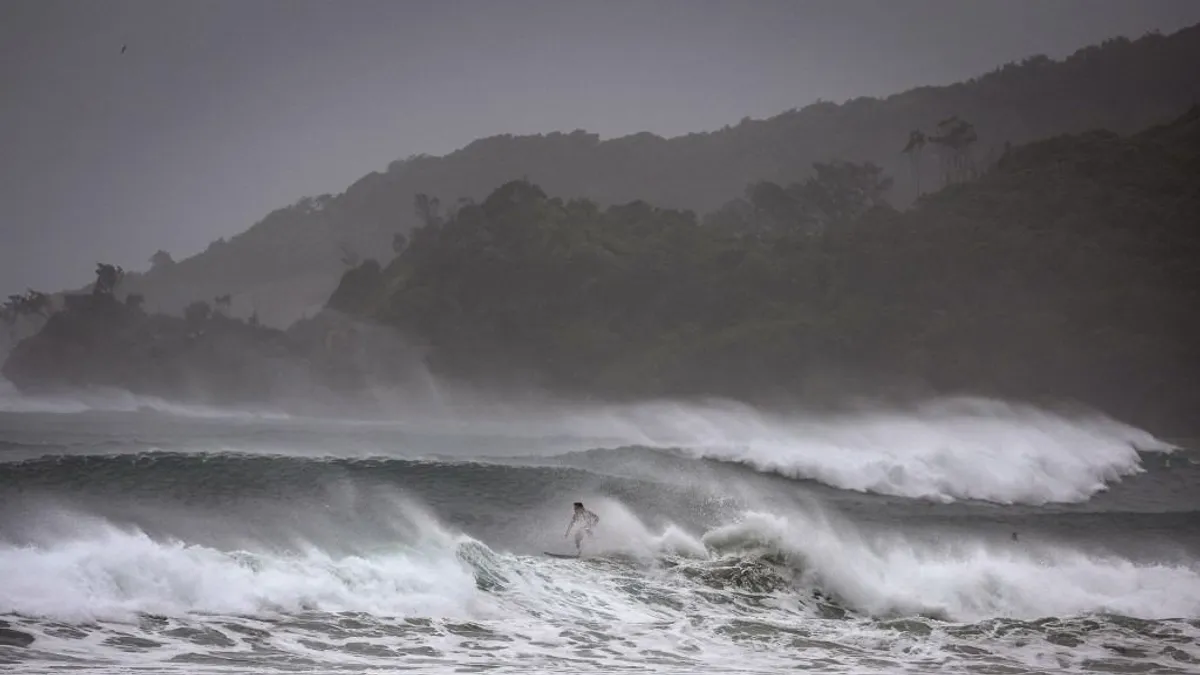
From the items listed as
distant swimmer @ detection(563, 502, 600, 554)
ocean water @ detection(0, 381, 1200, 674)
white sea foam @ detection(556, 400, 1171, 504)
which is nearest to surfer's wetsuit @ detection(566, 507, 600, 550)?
distant swimmer @ detection(563, 502, 600, 554)

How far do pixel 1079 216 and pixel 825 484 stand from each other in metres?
19.2

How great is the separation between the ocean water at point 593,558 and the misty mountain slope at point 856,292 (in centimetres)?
824

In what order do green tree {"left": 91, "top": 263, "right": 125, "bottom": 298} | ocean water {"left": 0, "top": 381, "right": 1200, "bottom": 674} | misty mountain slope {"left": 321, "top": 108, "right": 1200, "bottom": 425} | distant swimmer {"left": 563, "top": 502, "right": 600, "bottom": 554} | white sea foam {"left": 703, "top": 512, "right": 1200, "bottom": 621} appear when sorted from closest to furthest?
ocean water {"left": 0, "top": 381, "right": 1200, "bottom": 674}
white sea foam {"left": 703, "top": 512, "right": 1200, "bottom": 621}
distant swimmer {"left": 563, "top": 502, "right": 600, "bottom": 554}
green tree {"left": 91, "top": 263, "right": 125, "bottom": 298}
misty mountain slope {"left": 321, "top": 108, "right": 1200, "bottom": 425}

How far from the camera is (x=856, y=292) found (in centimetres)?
3062

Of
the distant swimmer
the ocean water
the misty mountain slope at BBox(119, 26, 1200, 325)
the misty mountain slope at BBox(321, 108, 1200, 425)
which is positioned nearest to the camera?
the ocean water

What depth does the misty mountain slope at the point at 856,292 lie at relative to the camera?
27.5 m

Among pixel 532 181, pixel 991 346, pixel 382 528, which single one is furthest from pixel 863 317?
pixel 382 528

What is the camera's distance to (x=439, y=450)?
18.6 meters

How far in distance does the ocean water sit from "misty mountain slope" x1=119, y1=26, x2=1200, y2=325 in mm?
10058

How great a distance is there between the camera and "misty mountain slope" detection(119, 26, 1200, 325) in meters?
28.9

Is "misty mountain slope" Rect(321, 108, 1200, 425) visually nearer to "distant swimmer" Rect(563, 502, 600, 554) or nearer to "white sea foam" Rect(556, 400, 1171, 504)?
"white sea foam" Rect(556, 400, 1171, 504)

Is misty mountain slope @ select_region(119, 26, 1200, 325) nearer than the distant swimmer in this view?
No

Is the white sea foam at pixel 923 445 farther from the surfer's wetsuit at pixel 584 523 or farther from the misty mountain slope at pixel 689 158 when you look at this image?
the misty mountain slope at pixel 689 158

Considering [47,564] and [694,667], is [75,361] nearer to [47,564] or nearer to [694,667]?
[47,564]
